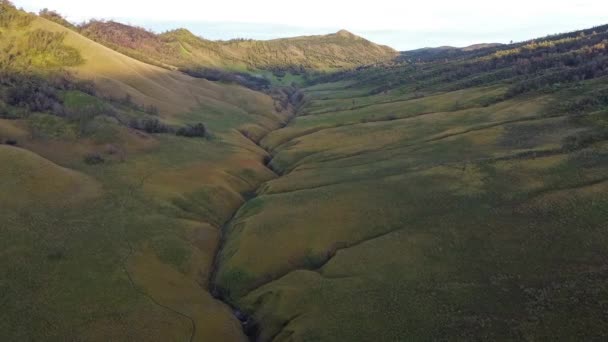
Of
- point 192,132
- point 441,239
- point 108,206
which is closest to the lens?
point 441,239

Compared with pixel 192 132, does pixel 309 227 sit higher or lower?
lower

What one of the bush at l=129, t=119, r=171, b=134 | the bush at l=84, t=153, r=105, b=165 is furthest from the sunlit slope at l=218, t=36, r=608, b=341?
the bush at l=129, t=119, r=171, b=134

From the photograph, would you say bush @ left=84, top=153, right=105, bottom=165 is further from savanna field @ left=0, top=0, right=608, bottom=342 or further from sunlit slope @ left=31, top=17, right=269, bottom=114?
sunlit slope @ left=31, top=17, right=269, bottom=114

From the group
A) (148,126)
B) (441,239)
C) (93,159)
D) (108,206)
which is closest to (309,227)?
(441,239)

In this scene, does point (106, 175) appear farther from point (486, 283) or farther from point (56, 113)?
point (486, 283)

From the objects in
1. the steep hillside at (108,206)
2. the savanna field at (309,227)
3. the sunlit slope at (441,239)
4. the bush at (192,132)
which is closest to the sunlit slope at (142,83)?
the steep hillside at (108,206)

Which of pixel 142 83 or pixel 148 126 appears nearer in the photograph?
pixel 148 126

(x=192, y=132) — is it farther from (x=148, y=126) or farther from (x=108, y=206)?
(x=108, y=206)
